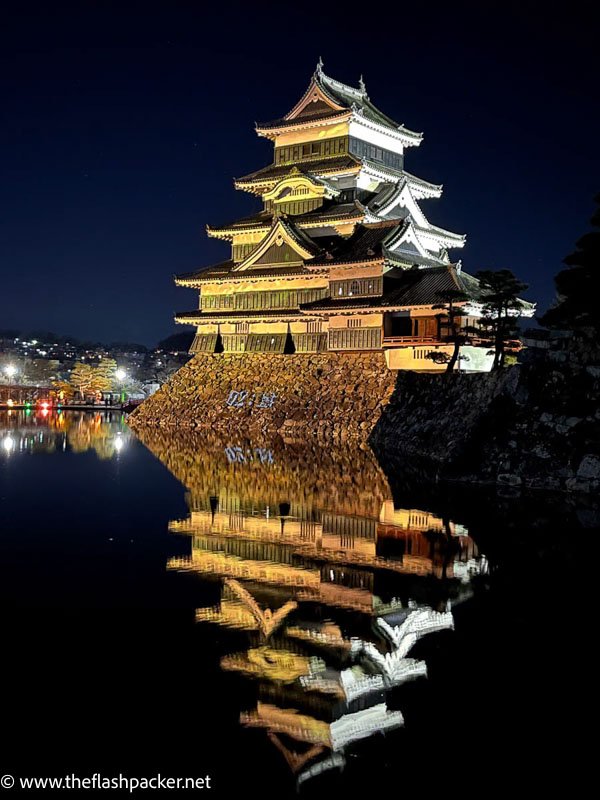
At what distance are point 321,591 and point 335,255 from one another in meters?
32.2

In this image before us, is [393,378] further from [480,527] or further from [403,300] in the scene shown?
[480,527]

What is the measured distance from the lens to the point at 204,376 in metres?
49.0

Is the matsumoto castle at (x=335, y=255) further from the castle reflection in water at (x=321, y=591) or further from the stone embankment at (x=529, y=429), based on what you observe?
the castle reflection in water at (x=321, y=591)

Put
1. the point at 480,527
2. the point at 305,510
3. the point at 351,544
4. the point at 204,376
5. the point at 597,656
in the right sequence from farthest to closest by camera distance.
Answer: the point at 204,376
the point at 305,510
the point at 480,527
the point at 351,544
the point at 597,656

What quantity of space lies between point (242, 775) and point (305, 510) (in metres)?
12.4

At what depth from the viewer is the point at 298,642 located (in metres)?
9.53

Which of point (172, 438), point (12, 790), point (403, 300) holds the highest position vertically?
point (403, 300)

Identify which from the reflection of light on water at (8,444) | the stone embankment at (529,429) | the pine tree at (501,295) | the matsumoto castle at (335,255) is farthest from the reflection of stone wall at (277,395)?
the reflection of light on water at (8,444)

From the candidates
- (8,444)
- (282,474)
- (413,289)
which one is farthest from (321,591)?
(413,289)

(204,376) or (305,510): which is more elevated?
(204,376)

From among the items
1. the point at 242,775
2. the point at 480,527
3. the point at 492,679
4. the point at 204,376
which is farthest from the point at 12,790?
the point at 204,376

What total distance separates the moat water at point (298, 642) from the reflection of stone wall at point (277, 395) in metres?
19.7

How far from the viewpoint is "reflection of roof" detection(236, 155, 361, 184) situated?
47.7m

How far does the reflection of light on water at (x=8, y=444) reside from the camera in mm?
33781
